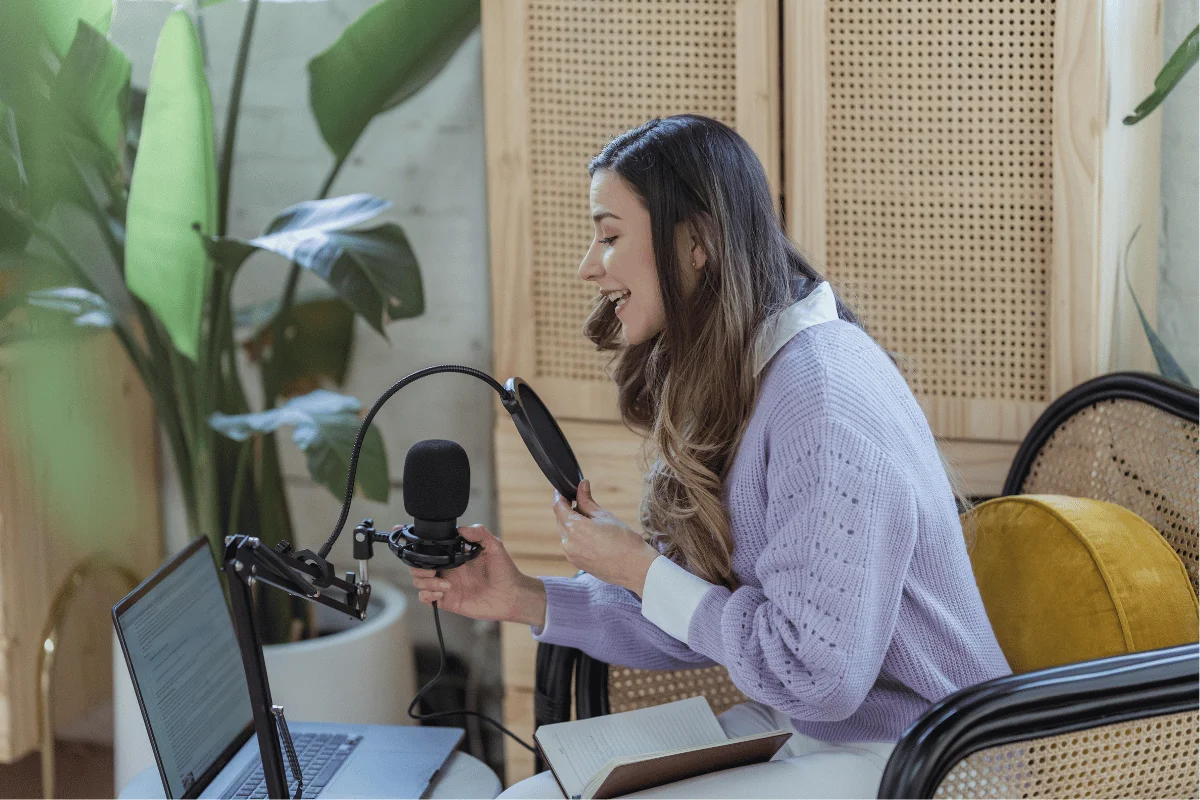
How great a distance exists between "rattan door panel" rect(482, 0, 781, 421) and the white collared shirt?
0.53m

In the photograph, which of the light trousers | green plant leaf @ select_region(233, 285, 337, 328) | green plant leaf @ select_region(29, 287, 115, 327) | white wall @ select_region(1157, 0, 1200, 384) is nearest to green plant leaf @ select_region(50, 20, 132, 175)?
green plant leaf @ select_region(29, 287, 115, 327)

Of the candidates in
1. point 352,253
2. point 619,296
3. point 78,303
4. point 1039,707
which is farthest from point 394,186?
point 1039,707

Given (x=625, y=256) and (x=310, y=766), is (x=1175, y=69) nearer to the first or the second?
(x=625, y=256)

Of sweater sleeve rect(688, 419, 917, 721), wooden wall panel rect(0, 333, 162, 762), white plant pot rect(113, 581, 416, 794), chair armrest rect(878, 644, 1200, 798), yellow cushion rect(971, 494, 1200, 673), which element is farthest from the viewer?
wooden wall panel rect(0, 333, 162, 762)

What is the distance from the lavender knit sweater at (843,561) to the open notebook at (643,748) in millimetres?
75

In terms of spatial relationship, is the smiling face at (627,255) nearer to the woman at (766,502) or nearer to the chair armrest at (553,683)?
the woman at (766,502)

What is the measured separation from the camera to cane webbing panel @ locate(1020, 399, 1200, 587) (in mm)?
1436

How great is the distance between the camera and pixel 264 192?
2336 millimetres

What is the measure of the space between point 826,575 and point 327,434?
91 cm

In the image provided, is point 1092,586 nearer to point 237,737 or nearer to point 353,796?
point 353,796

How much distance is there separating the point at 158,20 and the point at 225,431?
3.15 feet

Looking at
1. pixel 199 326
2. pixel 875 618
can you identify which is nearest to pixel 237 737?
pixel 199 326

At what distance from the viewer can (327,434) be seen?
178 cm

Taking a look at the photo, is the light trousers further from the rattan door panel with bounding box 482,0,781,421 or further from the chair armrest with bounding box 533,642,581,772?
the rattan door panel with bounding box 482,0,781,421
